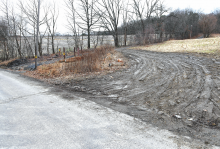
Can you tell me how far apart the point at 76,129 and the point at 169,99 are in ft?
10.8

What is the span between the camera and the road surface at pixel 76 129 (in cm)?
307

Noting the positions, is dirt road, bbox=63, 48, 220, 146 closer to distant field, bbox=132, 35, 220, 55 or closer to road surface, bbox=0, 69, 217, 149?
road surface, bbox=0, 69, 217, 149

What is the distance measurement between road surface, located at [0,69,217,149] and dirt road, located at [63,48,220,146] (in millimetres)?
424

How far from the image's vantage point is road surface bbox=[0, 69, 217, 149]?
121 inches

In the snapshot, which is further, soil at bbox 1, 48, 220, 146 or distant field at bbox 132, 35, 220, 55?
distant field at bbox 132, 35, 220, 55

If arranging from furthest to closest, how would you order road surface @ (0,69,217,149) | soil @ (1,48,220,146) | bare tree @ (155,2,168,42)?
bare tree @ (155,2,168,42) → soil @ (1,48,220,146) → road surface @ (0,69,217,149)

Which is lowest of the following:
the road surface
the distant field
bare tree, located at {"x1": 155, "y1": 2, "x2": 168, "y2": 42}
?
the road surface

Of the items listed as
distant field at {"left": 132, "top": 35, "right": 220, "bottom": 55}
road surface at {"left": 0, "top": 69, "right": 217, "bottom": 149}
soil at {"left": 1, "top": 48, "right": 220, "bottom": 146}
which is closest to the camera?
road surface at {"left": 0, "top": 69, "right": 217, "bottom": 149}

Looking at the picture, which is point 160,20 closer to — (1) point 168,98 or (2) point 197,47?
A: (2) point 197,47

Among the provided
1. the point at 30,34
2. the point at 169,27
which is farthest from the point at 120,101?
the point at 169,27

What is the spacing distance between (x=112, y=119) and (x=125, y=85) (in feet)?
10.3

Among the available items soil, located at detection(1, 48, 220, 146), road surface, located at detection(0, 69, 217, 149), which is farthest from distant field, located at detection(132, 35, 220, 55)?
road surface, located at detection(0, 69, 217, 149)

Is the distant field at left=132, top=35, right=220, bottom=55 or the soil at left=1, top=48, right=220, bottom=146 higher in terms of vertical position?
the distant field at left=132, top=35, right=220, bottom=55

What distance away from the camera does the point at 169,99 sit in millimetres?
5180
